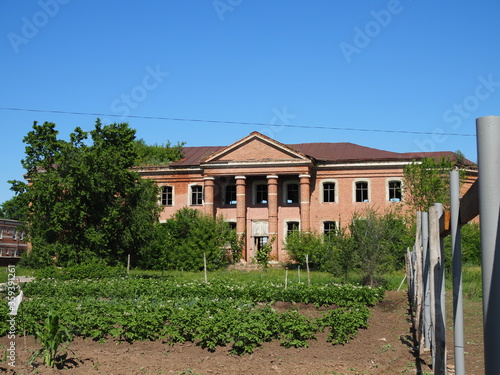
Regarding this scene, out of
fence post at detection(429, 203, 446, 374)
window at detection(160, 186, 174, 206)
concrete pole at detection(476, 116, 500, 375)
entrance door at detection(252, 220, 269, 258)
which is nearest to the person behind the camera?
concrete pole at detection(476, 116, 500, 375)

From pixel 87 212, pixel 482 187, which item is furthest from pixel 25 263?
pixel 482 187

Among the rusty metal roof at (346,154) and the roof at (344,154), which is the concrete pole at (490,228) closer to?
the roof at (344,154)

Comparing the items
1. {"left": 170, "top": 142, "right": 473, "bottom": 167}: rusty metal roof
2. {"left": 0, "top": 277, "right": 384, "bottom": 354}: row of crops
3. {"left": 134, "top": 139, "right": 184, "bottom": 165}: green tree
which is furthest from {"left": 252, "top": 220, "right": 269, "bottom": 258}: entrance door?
{"left": 0, "top": 277, "right": 384, "bottom": 354}: row of crops

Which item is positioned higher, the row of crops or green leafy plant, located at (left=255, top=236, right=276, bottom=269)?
green leafy plant, located at (left=255, top=236, right=276, bottom=269)

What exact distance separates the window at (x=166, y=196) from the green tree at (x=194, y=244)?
10.2 ft

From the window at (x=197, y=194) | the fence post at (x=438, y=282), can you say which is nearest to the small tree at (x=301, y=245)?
the window at (x=197, y=194)

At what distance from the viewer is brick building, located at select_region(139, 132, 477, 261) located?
40125mm

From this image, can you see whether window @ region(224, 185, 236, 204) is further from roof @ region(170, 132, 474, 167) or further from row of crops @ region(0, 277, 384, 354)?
row of crops @ region(0, 277, 384, 354)

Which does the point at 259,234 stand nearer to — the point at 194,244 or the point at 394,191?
the point at 194,244

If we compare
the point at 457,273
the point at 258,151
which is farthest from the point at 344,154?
the point at 457,273

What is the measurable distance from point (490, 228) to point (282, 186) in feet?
130

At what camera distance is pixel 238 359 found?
888 cm

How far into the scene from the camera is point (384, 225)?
22.7 m

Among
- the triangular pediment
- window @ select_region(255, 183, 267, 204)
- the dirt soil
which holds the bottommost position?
the dirt soil
